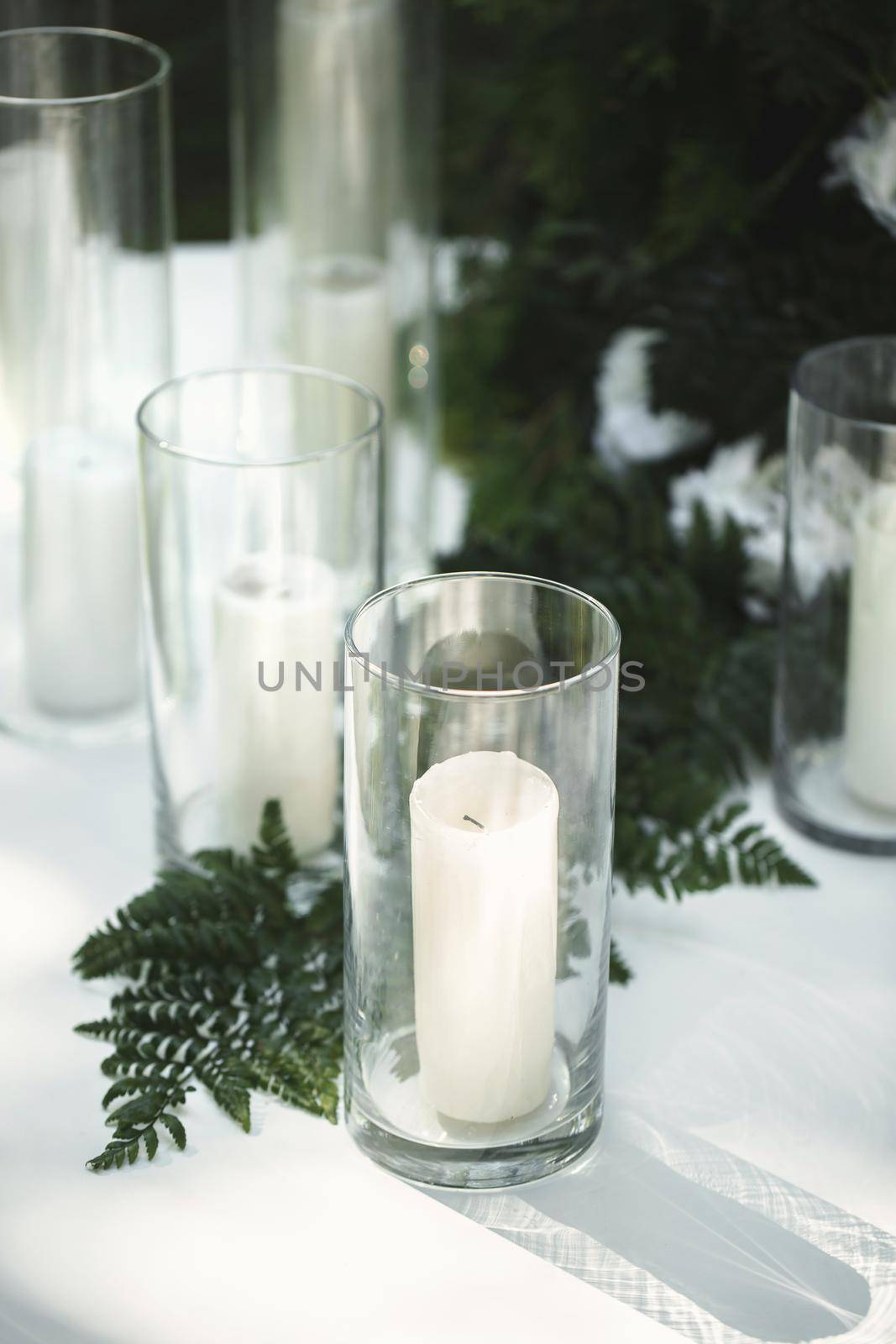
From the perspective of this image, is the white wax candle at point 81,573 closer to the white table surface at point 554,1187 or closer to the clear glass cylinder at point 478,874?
the white table surface at point 554,1187

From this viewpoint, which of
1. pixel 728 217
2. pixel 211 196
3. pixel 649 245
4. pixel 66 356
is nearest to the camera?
pixel 66 356

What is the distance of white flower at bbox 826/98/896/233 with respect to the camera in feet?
3.13

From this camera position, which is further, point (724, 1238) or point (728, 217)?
point (728, 217)

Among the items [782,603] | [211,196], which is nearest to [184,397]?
[782,603]

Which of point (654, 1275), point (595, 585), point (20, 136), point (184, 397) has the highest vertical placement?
point (20, 136)

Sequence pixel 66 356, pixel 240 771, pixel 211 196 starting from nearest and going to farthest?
pixel 240 771, pixel 66 356, pixel 211 196

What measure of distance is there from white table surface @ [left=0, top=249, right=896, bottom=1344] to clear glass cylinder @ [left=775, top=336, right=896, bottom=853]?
67 mm

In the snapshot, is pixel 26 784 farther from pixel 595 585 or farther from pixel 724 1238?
pixel 724 1238

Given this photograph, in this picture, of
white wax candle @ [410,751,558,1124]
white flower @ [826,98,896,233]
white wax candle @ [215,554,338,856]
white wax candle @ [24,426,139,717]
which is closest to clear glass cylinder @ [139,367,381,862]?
white wax candle @ [215,554,338,856]

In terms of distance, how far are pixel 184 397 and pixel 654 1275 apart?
50 centimetres

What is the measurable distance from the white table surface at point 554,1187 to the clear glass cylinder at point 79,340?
189 mm

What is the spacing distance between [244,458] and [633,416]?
367mm

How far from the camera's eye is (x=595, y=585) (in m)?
1.01

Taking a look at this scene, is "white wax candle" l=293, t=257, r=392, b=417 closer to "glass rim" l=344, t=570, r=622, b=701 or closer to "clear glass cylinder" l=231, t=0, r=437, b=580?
"clear glass cylinder" l=231, t=0, r=437, b=580
